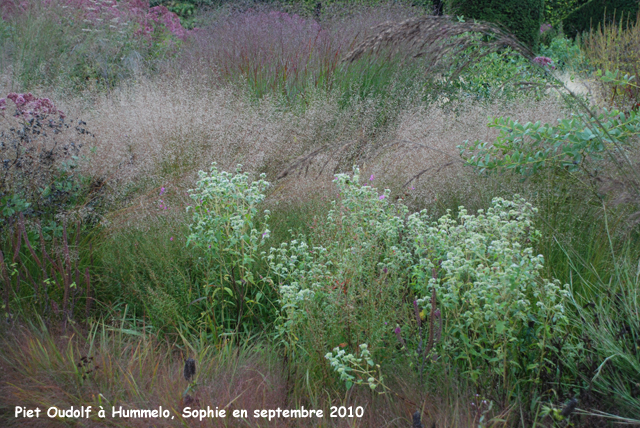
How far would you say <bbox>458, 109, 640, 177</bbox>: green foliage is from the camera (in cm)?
276

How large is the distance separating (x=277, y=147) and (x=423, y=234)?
2330 mm

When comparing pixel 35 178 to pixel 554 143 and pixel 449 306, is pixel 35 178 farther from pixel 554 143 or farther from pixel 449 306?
pixel 554 143

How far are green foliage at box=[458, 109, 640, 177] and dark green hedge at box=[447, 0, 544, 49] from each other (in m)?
7.46

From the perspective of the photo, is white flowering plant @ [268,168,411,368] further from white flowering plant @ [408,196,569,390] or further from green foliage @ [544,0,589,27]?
green foliage @ [544,0,589,27]

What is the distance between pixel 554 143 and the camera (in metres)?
2.90

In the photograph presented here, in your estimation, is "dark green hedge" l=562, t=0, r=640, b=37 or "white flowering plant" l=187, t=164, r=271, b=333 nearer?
"white flowering plant" l=187, t=164, r=271, b=333

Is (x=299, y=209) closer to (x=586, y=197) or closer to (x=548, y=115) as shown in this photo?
(x=586, y=197)

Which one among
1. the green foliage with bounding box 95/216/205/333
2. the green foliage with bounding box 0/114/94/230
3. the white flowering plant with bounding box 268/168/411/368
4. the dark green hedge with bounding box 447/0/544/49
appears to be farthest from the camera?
the dark green hedge with bounding box 447/0/544/49

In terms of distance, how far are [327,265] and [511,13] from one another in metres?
9.03

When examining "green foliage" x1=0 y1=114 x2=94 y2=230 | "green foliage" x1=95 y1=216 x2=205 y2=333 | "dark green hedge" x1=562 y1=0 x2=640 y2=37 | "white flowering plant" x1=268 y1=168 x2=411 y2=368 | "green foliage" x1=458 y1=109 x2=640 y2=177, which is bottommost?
"green foliage" x1=95 y1=216 x2=205 y2=333

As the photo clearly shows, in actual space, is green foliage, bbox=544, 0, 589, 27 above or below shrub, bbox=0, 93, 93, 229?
above

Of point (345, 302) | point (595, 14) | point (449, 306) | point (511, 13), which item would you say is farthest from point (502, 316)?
point (595, 14)

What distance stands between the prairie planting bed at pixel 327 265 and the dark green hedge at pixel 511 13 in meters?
5.06

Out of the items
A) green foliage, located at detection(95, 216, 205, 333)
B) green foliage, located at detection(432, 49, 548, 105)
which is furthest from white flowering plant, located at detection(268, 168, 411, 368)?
green foliage, located at detection(432, 49, 548, 105)
